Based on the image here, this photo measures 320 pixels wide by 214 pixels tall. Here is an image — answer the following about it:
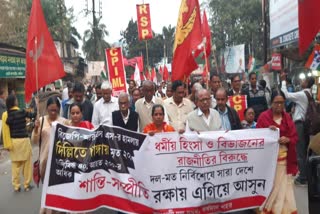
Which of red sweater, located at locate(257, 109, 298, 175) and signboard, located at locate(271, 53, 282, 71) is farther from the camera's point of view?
signboard, located at locate(271, 53, 282, 71)

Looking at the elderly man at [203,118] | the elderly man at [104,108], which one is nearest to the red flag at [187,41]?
the elderly man at [104,108]

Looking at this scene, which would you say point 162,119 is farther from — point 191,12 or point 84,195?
point 191,12

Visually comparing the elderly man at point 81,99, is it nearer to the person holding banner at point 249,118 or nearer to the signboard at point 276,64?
the person holding banner at point 249,118

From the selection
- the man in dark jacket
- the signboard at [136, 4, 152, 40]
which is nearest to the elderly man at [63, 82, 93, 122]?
the man in dark jacket

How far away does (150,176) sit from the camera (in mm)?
4457

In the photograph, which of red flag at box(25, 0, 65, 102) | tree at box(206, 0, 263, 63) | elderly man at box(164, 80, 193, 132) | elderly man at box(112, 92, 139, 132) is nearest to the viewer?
red flag at box(25, 0, 65, 102)

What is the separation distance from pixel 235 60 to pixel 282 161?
29.6 meters

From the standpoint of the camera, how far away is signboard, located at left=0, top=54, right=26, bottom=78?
51.5 feet

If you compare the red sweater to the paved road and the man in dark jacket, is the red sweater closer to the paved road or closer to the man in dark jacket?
the paved road

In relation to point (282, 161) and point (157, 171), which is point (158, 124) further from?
point (282, 161)

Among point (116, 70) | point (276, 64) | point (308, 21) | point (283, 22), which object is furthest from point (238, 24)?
point (308, 21)

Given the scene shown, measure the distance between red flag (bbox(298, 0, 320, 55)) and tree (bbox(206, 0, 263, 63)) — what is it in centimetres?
4480

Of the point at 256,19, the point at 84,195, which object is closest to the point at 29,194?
the point at 84,195

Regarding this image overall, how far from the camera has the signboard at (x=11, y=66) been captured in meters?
15.7
